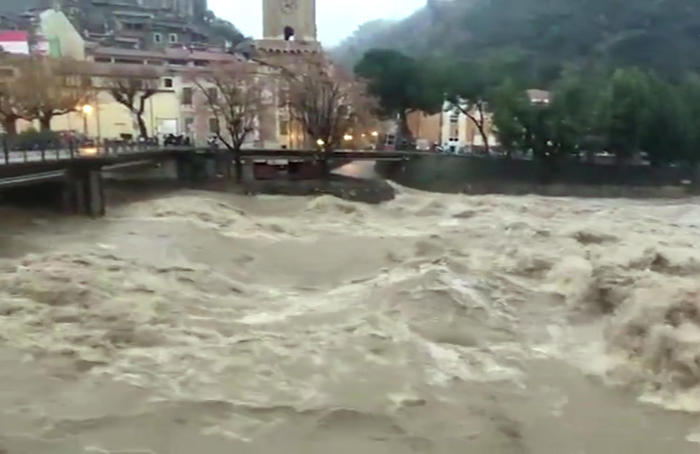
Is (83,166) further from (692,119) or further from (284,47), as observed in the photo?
(692,119)

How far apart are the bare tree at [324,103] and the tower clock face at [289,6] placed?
1249cm

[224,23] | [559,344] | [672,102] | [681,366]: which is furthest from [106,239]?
[224,23]

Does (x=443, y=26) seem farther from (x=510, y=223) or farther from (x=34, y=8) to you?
(x=510, y=223)

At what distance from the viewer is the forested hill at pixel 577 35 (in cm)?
6134

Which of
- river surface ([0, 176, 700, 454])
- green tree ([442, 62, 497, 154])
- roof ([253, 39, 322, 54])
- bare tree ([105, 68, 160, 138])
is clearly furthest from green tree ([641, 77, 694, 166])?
bare tree ([105, 68, 160, 138])

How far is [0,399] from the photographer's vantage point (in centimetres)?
1102

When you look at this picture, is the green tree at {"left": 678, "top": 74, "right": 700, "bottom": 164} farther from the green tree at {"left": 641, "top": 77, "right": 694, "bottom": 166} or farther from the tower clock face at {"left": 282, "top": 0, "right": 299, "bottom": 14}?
the tower clock face at {"left": 282, "top": 0, "right": 299, "bottom": 14}

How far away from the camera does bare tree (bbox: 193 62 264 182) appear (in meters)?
43.4

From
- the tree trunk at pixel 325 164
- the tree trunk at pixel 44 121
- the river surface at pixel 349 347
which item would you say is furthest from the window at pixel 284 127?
the river surface at pixel 349 347

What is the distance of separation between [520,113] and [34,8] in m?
58.1

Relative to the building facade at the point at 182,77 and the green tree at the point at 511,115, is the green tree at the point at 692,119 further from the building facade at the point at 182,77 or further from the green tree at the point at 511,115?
the building facade at the point at 182,77

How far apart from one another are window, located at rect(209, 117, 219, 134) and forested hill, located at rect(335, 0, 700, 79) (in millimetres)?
19892

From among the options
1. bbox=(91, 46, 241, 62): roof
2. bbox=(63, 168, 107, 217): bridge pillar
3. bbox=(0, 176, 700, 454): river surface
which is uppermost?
bbox=(91, 46, 241, 62): roof

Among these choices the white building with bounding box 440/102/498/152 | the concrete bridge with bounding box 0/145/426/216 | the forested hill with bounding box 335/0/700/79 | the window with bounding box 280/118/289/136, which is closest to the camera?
the concrete bridge with bounding box 0/145/426/216
